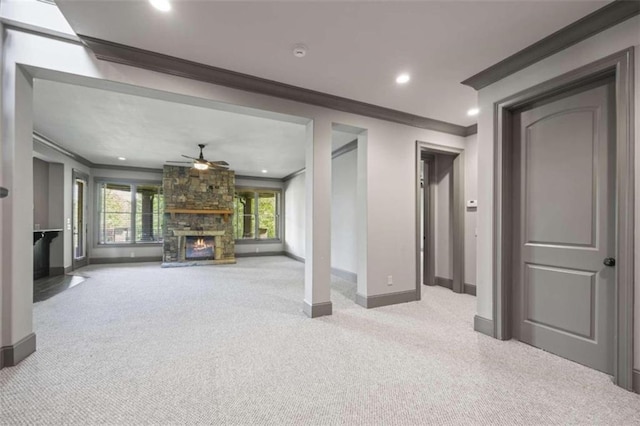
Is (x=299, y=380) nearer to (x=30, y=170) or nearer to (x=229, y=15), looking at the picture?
(x=229, y=15)

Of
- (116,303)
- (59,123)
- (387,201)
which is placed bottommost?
(116,303)

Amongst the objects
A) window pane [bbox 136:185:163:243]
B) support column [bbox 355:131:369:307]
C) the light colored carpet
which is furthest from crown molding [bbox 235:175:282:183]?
support column [bbox 355:131:369:307]

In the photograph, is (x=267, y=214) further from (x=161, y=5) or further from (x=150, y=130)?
(x=161, y=5)

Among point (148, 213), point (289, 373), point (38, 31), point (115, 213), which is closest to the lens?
point (289, 373)

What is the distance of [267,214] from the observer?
9609 mm

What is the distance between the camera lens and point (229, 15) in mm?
2012

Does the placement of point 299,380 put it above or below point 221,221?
below

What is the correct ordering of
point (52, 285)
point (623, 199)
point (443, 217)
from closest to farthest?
1. point (623, 199)
2. point (443, 217)
3. point (52, 285)

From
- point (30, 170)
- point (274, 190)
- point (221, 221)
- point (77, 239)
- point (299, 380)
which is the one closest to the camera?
point (299, 380)

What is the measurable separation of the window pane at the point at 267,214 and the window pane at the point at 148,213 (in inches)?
119

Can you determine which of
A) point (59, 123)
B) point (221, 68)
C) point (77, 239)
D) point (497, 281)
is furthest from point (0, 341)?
point (77, 239)

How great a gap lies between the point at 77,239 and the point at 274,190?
5.45 meters

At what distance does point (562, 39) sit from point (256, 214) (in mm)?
8459

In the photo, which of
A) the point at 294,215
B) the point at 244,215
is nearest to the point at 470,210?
the point at 294,215
